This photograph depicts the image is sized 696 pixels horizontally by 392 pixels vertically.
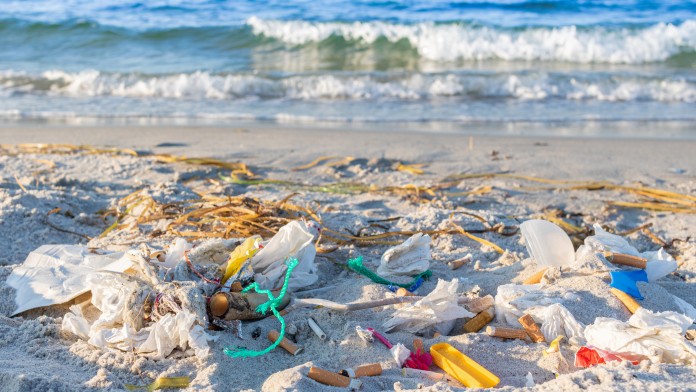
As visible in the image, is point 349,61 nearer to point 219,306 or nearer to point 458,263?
point 458,263

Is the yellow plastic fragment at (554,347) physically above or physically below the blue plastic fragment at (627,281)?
below

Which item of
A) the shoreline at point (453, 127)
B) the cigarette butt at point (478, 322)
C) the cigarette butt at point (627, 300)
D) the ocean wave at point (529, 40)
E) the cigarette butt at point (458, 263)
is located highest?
the ocean wave at point (529, 40)

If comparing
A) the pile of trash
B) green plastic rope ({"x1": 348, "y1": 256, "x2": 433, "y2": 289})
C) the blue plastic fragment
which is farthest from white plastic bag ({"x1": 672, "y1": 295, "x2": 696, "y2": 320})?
green plastic rope ({"x1": 348, "y1": 256, "x2": 433, "y2": 289})

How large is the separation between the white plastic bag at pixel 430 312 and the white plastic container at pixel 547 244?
61 centimetres

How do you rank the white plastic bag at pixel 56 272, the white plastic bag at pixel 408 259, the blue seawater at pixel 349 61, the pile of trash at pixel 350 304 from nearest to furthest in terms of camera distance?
the pile of trash at pixel 350 304 < the white plastic bag at pixel 56 272 < the white plastic bag at pixel 408 259 < the blue seawater at pixel 349 61

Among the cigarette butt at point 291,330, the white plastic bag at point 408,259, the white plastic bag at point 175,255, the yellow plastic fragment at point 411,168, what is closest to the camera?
the cigarette butt at point 291,330

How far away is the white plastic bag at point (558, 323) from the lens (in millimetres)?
2312

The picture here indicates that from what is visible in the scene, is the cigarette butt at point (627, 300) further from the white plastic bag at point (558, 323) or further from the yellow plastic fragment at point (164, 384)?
the yellow plastic fragment at point (164, 384)

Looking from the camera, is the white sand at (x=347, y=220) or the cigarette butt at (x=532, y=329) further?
the cigarette butt at (x=532, y=329)

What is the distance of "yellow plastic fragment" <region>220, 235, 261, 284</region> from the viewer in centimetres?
267

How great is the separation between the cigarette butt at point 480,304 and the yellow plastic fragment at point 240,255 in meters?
0.82

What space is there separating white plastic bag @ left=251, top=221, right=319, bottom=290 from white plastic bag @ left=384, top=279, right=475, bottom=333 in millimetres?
475

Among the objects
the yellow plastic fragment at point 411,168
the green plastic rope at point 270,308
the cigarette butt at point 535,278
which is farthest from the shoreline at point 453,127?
the green plastic rope at point 270,308

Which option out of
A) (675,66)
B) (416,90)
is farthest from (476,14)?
(416,90)
